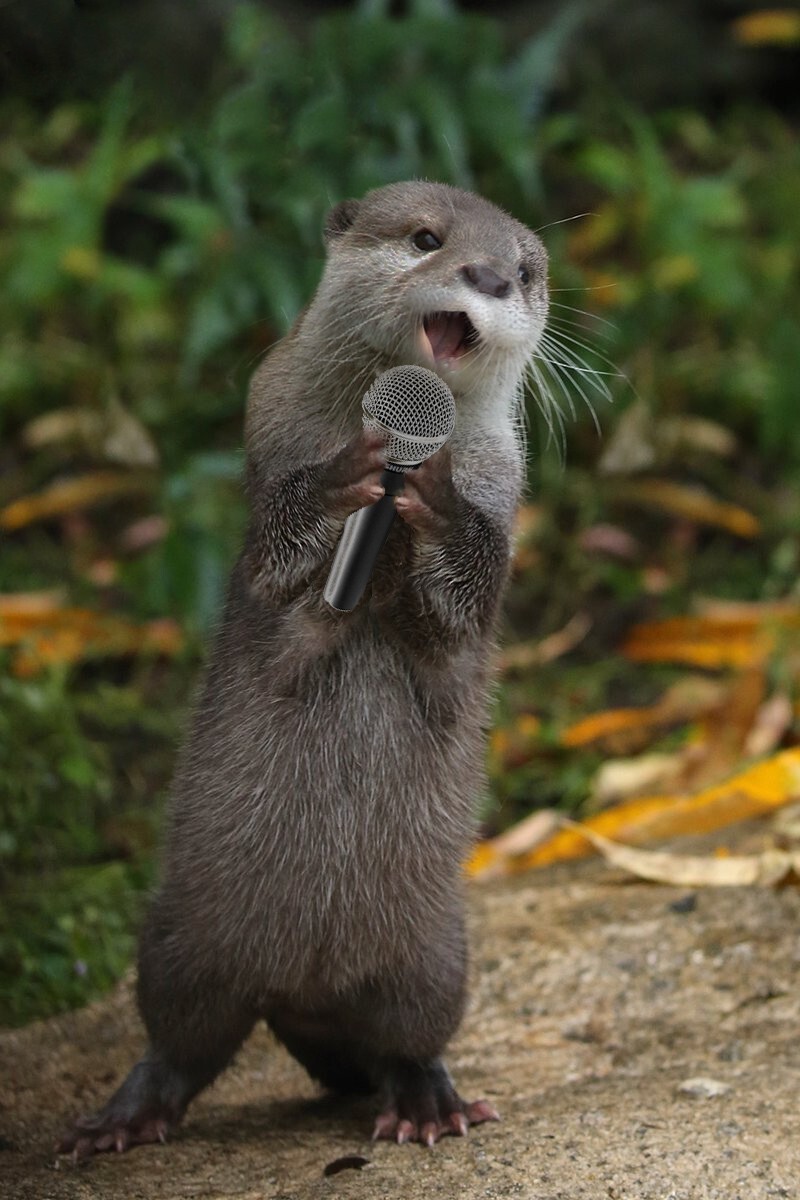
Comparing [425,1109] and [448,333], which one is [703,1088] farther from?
[448,333]

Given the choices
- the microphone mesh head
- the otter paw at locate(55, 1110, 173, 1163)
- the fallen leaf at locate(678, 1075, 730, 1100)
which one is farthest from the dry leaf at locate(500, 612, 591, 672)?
the microphone mesh head

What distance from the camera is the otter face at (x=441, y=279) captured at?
289cm

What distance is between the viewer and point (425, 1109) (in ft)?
10.7

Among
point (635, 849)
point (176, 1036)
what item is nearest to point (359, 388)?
point (176, 1036)

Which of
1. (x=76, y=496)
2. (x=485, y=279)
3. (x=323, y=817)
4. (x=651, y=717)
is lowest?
(x=651, y=717)

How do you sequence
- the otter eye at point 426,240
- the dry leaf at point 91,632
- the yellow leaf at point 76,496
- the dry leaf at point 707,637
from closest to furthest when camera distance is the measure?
the otter eye at point 426,240
the dry leaf at point 91,632
the dry leaf at point 707,637
the yellow leaf at point 76,496

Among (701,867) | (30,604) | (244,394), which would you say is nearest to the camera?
(701,867)

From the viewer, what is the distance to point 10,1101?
348 centimetres

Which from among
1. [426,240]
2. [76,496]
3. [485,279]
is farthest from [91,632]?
[485,279]

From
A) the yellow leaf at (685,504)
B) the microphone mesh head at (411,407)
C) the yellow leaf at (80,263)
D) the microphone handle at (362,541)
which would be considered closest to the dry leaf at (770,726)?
the yellow leaf at (685,504)

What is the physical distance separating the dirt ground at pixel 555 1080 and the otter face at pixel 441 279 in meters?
1.43

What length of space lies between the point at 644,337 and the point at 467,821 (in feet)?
13.7

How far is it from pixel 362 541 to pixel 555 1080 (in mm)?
1422

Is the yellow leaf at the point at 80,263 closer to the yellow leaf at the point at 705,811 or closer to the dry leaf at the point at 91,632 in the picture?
the dry leaf at the point at 91,632
